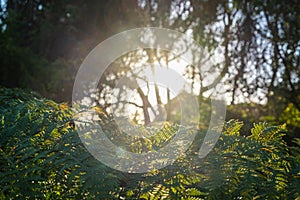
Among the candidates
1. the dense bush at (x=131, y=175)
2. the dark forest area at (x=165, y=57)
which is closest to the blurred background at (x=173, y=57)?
the dark forest area at (x=165, y=57)

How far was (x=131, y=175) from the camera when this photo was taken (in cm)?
147

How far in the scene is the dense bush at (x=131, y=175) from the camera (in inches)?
52.9

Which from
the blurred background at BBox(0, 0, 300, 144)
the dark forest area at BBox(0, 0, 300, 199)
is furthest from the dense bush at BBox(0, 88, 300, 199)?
the blurred background at BBox(0, 0, 300, 144)

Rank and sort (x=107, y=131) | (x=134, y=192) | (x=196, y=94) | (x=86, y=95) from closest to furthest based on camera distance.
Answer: (x=134, y=192), (x=107, y=131), (x=86, y=95), (x=196, y=94)

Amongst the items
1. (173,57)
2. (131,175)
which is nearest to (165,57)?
(173,57)

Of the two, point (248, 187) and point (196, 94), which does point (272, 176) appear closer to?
point (248, 187)

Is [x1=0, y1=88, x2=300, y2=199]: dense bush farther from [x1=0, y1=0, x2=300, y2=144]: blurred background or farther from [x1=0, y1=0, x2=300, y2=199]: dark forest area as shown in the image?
[x1=0, y1=0, x2=300, y2=144]: blurred background

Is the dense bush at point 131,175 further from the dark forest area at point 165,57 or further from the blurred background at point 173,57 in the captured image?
the blurred background at point 173,57

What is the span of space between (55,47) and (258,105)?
347 centimetres

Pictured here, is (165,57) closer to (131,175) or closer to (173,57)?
(173,57)

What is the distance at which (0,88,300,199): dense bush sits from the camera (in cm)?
134

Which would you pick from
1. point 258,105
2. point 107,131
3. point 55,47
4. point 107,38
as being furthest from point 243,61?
point 107,131

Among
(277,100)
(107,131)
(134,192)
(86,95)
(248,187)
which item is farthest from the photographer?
(277,100)

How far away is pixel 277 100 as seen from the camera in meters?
7.24
